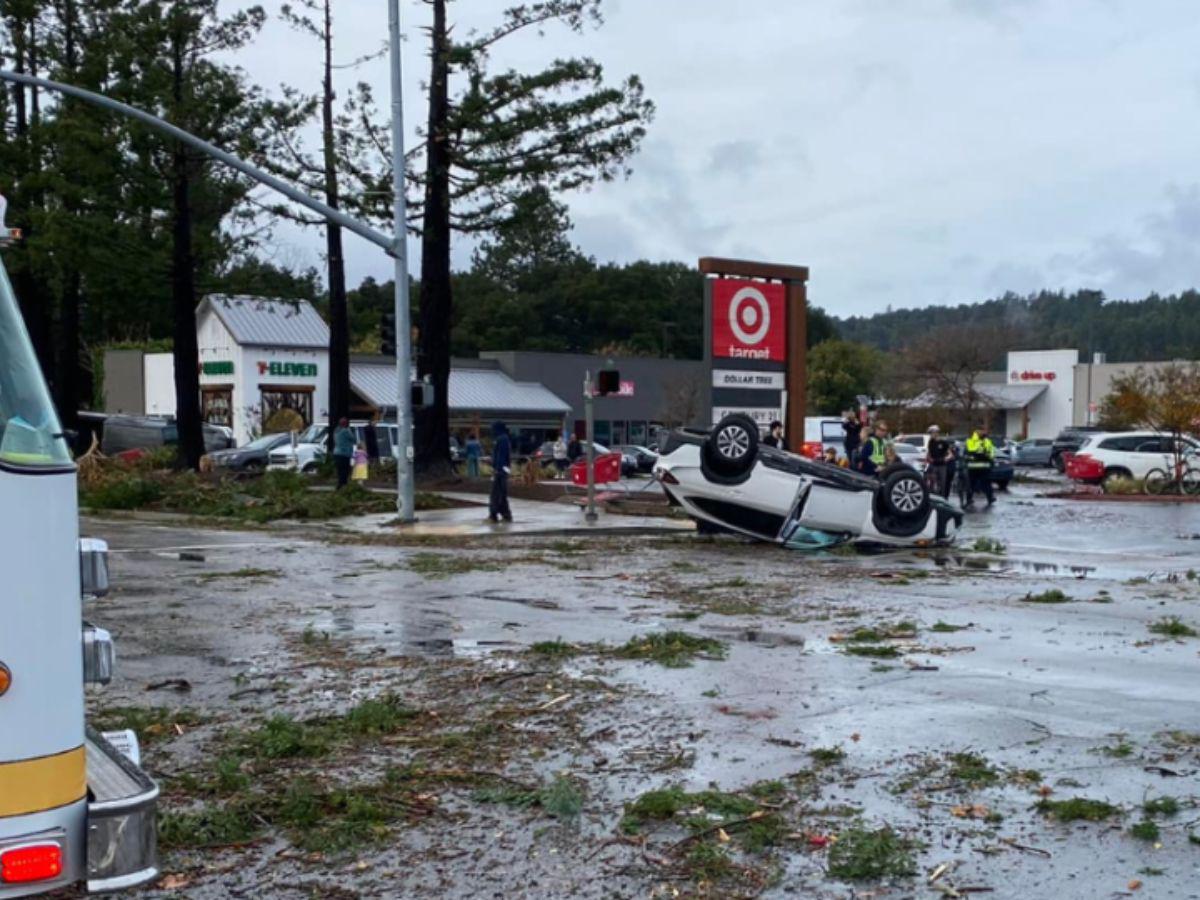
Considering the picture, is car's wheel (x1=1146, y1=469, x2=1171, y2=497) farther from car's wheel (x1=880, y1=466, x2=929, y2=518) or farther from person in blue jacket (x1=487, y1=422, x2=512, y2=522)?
person in blue jacket (x1=487, y1=422, x2=512, y2=522)

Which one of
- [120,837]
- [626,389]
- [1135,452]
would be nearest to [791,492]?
[120,837]

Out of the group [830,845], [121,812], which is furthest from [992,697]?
[121,812]

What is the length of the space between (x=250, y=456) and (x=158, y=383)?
84.2 feet

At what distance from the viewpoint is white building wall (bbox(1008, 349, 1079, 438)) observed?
286 feet

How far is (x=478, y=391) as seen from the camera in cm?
6625

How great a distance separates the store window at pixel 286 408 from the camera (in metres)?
54.6

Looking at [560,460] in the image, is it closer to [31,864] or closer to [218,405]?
[218,405]

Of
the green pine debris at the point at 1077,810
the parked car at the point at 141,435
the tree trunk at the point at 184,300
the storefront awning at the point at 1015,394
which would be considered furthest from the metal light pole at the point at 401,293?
the storefront awning at the point at 1015,394

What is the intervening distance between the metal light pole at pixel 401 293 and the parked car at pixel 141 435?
23.6m

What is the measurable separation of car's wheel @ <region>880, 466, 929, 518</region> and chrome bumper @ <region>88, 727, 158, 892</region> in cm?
1607

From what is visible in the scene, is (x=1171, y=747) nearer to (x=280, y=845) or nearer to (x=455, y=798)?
(x=455, y=798)

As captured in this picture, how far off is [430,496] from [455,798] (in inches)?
871

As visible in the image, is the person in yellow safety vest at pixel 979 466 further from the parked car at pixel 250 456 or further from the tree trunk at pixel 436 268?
the parked car at pixel 250 456

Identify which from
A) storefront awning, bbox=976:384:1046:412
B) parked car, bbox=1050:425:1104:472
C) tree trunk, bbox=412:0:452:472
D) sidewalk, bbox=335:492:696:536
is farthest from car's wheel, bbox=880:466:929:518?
storefront awning, bbox=976:384:1046:412
